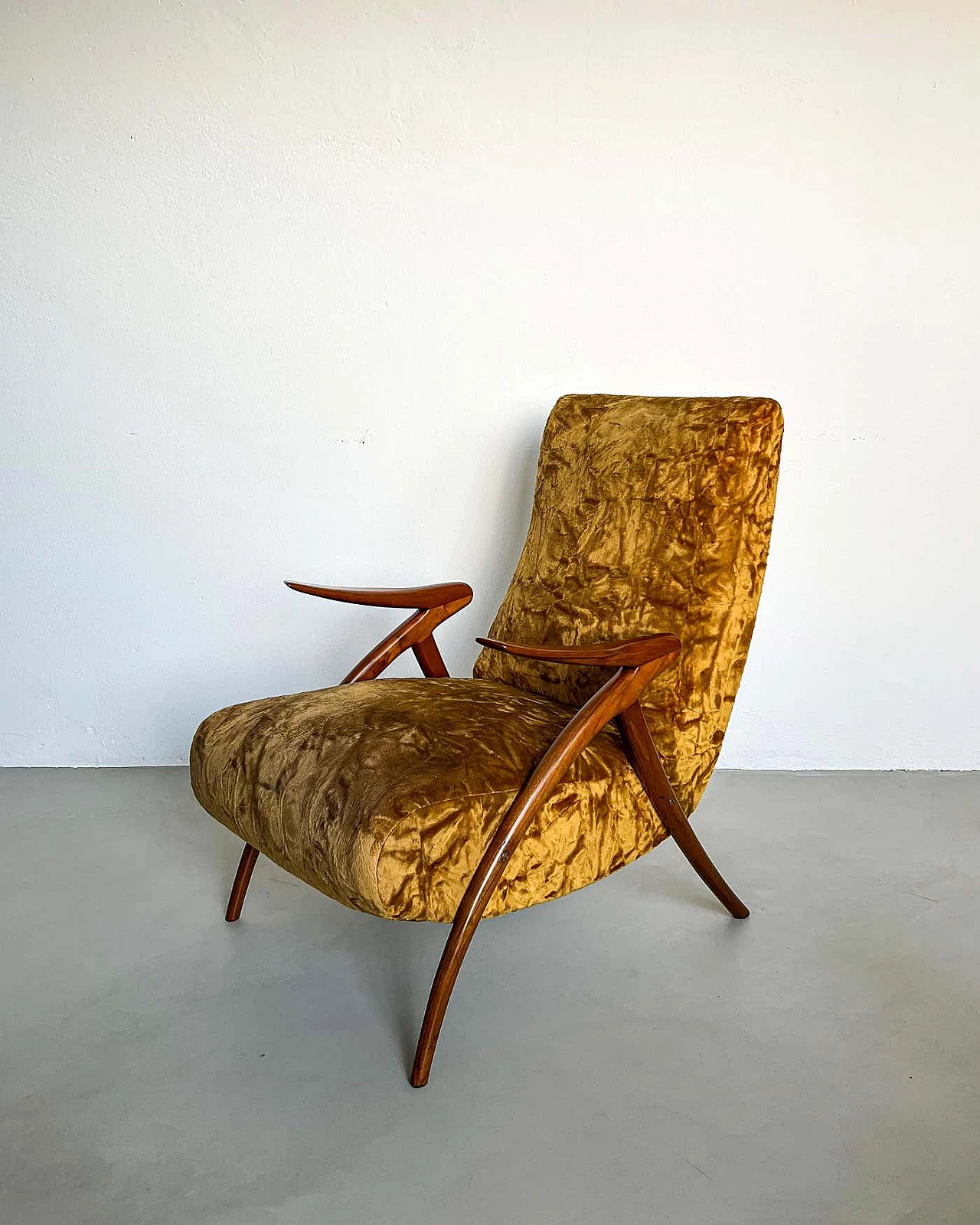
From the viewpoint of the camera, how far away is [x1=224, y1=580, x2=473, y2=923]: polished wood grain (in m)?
2.24

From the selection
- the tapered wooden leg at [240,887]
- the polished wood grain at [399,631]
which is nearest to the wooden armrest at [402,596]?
the polished wood grain at [399,631]

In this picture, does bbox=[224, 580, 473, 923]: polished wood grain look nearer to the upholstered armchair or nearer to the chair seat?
the upholstered armchair

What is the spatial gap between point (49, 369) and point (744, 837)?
220 cm

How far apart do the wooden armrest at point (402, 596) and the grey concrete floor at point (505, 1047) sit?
2.15 feet

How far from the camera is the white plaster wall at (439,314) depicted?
2.86 meters

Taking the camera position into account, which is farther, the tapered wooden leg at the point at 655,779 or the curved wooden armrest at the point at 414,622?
the curved wooden armrest at the point at 414,622

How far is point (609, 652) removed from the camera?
178 centimetres

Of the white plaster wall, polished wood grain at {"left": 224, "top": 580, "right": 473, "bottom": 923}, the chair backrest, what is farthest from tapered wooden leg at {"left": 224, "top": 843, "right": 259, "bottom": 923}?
the white plaster wall

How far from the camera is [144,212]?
291 cm

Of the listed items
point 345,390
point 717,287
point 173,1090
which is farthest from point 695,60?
point 173,1090

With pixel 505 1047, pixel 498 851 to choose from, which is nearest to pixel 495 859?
pixel 498 851

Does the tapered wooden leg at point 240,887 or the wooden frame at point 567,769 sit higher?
the wooden frame at point 567,769

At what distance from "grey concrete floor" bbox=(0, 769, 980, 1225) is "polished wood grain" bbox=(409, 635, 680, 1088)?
95mm

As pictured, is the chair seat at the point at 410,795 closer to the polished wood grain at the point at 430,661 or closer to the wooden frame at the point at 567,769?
the wooden frame at the point at 567,769
